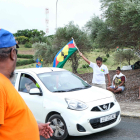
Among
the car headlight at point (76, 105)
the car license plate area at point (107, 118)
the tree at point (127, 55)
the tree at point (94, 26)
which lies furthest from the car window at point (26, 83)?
the tree at point (127, 55)

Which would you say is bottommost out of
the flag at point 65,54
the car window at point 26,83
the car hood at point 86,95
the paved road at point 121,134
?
the paved road at point 121,134

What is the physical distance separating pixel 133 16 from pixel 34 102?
936 centimetres

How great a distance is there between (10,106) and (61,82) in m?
4.29

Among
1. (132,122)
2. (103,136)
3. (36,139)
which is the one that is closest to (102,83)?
(132,122)

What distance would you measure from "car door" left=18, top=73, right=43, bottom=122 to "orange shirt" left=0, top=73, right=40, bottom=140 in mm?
3703

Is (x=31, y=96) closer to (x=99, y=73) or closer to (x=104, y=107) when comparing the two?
(x=104, y=107)

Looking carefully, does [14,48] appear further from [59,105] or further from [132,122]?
[132,122]

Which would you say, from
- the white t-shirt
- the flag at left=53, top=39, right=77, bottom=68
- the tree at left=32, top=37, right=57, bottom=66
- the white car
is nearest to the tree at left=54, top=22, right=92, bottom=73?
the tree at left=32, top=37, right=57, bottom=66

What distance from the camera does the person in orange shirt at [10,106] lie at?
4.99 ft

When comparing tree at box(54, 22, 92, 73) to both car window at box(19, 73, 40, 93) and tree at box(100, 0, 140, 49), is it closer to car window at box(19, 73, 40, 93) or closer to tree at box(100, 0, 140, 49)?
tree at box(100, 0, 140, 49)

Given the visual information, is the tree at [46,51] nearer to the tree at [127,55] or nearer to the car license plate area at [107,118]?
the tree at [127,55]

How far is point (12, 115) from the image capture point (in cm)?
156

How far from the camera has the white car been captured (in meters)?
4.79

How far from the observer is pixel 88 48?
23.1 metres
